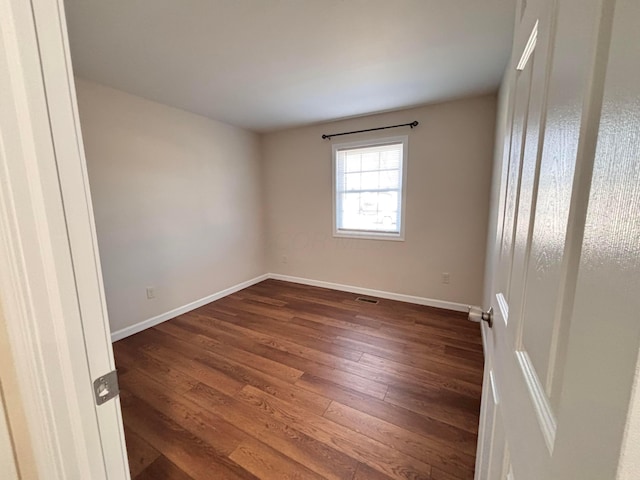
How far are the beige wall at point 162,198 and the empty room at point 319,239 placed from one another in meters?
0.02

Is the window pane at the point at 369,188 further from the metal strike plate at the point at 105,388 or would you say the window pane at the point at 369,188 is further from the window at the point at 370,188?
the metal strike plate at the point at 105,388

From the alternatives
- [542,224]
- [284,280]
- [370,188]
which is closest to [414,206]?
[370,188]

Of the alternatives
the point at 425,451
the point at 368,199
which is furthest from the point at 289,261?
the point at 425,451

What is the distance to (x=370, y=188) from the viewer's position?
137 inches

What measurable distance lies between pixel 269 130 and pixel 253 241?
1724 millimetres

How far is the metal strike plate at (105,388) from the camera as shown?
1.85 feet

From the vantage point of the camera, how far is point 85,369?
542 mm

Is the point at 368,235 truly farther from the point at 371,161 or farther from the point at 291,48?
the point at 291,48

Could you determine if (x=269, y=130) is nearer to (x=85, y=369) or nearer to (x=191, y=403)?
(x=191, y=403)

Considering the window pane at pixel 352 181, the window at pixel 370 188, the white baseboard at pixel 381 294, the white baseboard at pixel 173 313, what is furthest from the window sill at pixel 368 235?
the white baseboard at pixel 173 313

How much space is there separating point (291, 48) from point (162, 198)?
206 cm

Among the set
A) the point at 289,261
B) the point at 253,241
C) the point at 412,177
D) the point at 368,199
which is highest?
the point at 412,177

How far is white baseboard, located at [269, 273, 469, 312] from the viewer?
309cm

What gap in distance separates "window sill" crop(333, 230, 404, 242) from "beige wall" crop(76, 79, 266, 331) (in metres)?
1.49
